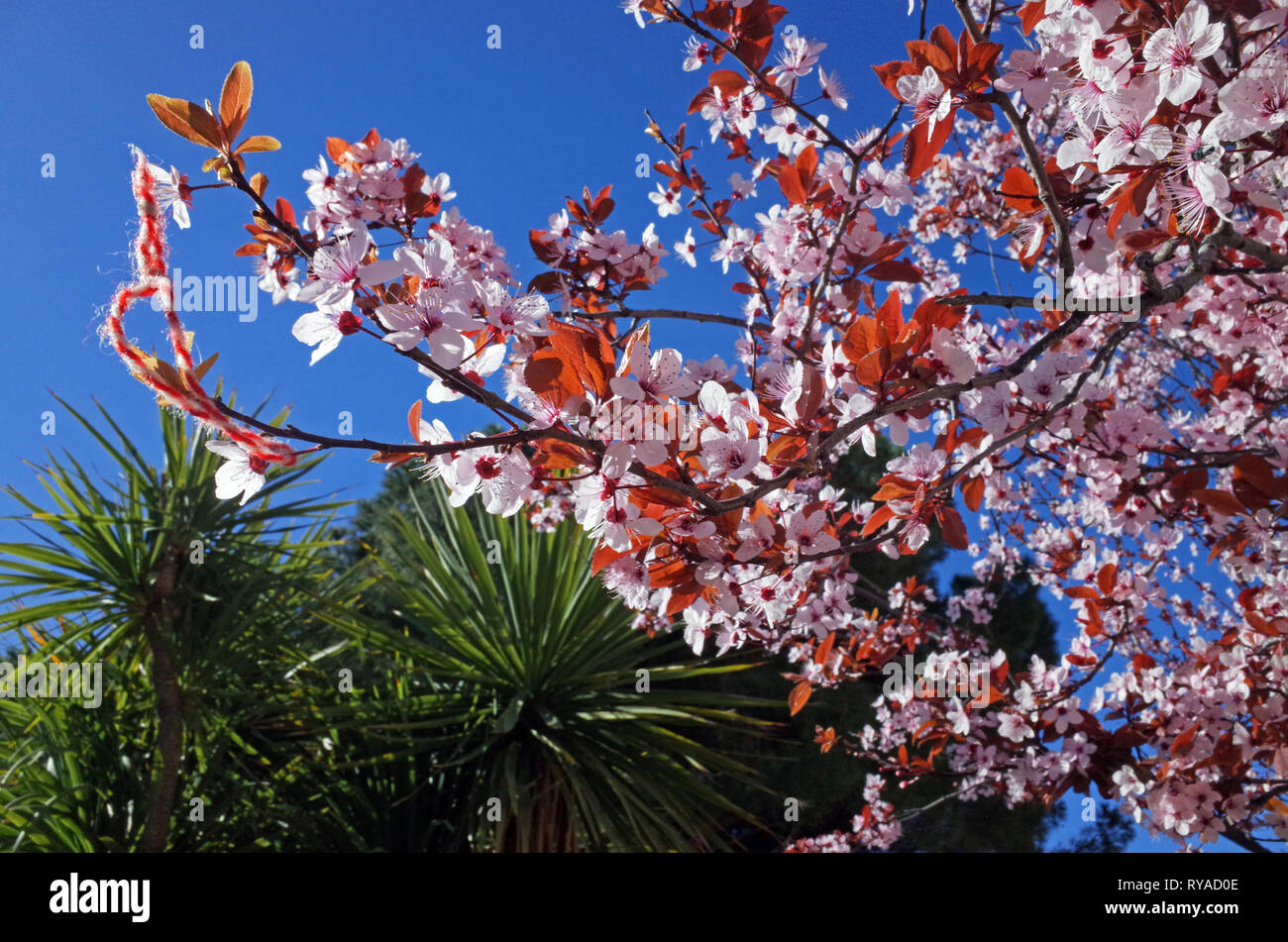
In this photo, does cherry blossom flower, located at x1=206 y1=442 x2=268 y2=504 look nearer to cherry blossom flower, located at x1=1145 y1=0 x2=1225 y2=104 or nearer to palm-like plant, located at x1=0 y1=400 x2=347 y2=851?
cherry blossom flower, located at x1=1145 y1=0 x2=1225 y2=104

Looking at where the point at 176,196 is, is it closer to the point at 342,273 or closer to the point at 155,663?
the point at 342,273

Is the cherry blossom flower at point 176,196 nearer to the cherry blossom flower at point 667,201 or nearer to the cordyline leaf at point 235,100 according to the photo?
the cordyline leaf at point 235,100

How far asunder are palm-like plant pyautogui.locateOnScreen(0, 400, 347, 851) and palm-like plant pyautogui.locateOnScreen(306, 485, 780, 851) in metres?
0.38

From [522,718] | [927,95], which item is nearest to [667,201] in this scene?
[927,95]

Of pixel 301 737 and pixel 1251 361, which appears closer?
pixel 1251 361

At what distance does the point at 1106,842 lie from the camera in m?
7.33

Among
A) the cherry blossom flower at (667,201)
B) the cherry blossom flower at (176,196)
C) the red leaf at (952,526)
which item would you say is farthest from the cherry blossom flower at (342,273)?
the cherry blossom flower at (667,201)

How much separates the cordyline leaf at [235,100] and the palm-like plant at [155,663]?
2.78m

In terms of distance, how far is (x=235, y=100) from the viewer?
859 mm

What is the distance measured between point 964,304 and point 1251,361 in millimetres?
1531

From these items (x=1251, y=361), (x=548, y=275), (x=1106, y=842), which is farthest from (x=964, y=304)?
(x=1106, y=842)

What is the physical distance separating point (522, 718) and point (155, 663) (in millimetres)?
1460

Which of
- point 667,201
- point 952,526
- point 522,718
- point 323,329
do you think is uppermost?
point 667,201
